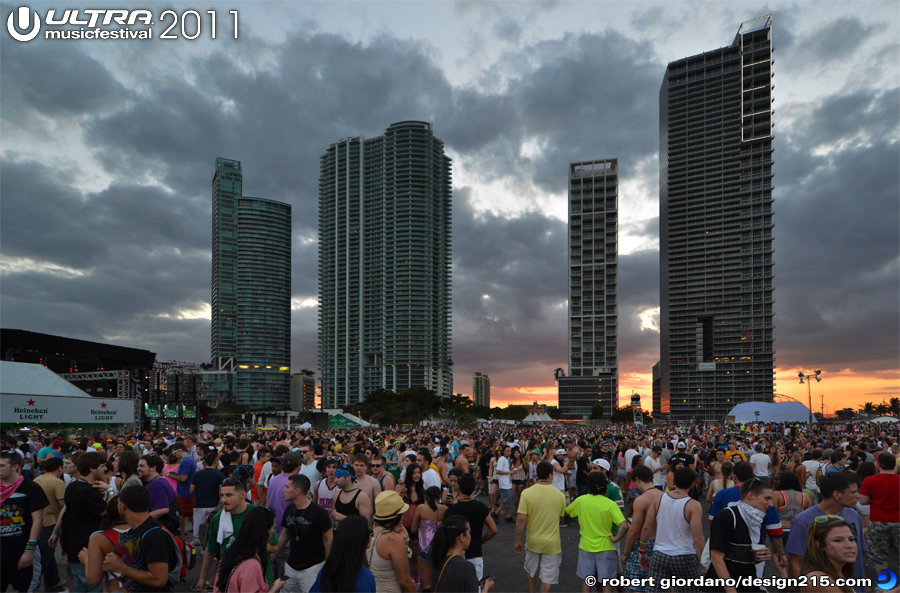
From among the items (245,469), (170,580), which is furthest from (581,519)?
(245,469)

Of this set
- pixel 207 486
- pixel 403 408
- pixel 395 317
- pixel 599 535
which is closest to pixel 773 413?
pixel 599 535

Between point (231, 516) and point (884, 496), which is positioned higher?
point (231, 516)

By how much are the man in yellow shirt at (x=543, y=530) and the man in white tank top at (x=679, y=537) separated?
1.24 meters

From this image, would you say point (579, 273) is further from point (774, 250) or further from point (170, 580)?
point (170, 580)

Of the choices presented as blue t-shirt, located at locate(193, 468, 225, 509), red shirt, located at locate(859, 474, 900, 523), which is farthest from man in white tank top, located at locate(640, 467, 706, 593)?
blue t-shirt, located at locate(193, 468, 225, 509)

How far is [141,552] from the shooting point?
401cm

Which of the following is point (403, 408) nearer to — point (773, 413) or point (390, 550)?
point (773, 413)

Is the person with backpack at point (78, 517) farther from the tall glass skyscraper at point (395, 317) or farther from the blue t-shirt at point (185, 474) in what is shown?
the tall glass skyscraper at point (395, 317)

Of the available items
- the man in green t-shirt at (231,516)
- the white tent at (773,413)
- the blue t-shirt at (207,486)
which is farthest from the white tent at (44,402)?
the white tent at (773,413)

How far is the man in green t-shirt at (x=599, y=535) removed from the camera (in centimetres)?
628

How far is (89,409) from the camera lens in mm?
39406

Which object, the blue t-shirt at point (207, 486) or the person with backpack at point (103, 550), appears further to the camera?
the blue t-shirt at point (207, 486)

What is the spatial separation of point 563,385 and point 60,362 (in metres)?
142

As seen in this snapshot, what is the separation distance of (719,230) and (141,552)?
179244mm
